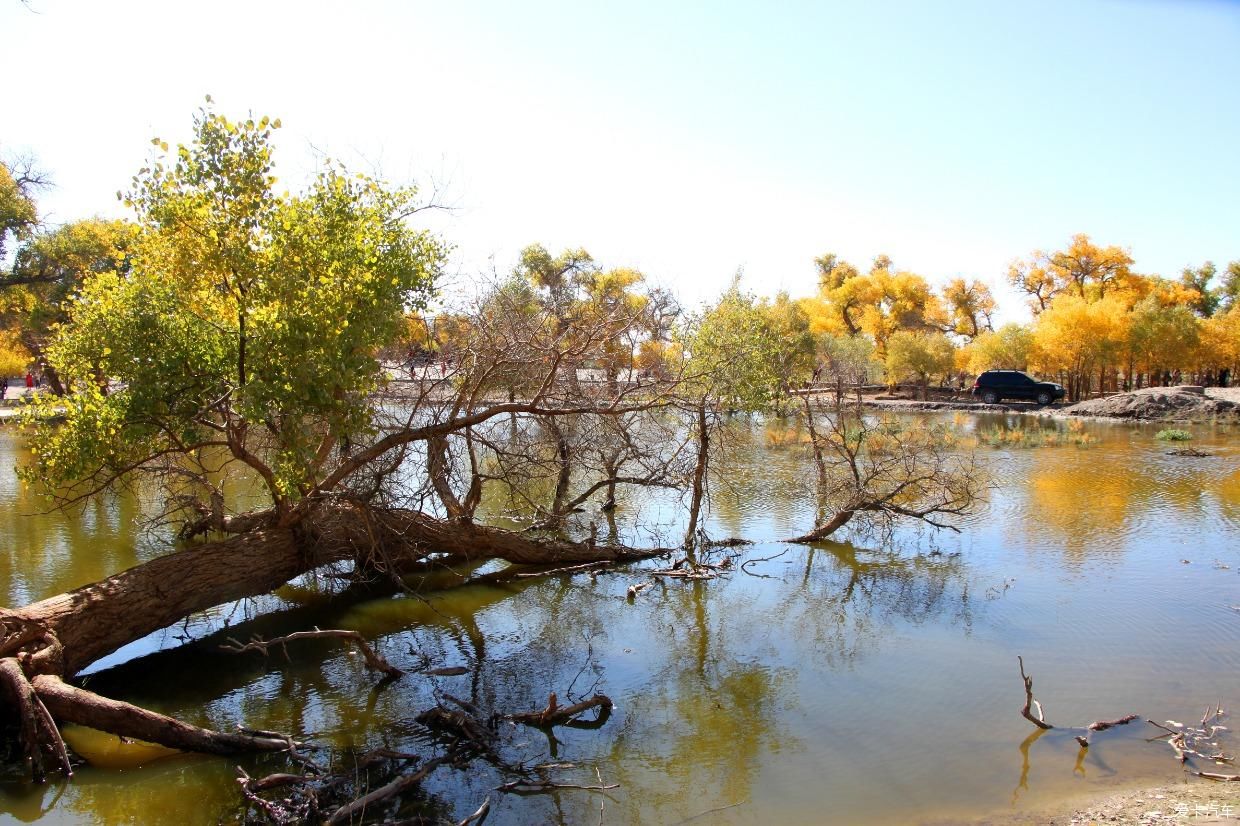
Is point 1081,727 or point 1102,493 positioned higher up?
point 1102,493

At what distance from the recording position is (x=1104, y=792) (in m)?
6.14

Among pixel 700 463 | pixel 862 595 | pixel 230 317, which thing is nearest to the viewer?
pixel 230 317

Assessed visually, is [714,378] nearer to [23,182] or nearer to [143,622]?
[143,622]

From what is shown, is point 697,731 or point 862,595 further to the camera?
point 862,595

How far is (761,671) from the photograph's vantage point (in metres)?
8.64

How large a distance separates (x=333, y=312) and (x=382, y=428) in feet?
6.35

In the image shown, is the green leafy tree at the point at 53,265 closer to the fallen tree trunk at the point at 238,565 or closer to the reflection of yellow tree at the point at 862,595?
the fallen tree trunk at the point at 238,565

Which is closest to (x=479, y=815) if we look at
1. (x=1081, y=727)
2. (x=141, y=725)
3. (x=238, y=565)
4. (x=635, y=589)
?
(x=141, y=725)

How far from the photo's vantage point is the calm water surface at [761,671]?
6203mm

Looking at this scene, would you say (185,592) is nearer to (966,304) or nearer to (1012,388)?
(1012,388)

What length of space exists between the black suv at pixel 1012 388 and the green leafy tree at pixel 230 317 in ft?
139

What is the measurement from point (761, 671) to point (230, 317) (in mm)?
6490

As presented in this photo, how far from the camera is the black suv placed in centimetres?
4297

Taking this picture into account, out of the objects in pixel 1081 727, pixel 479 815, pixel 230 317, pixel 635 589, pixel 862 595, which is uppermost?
pixel 230 317
